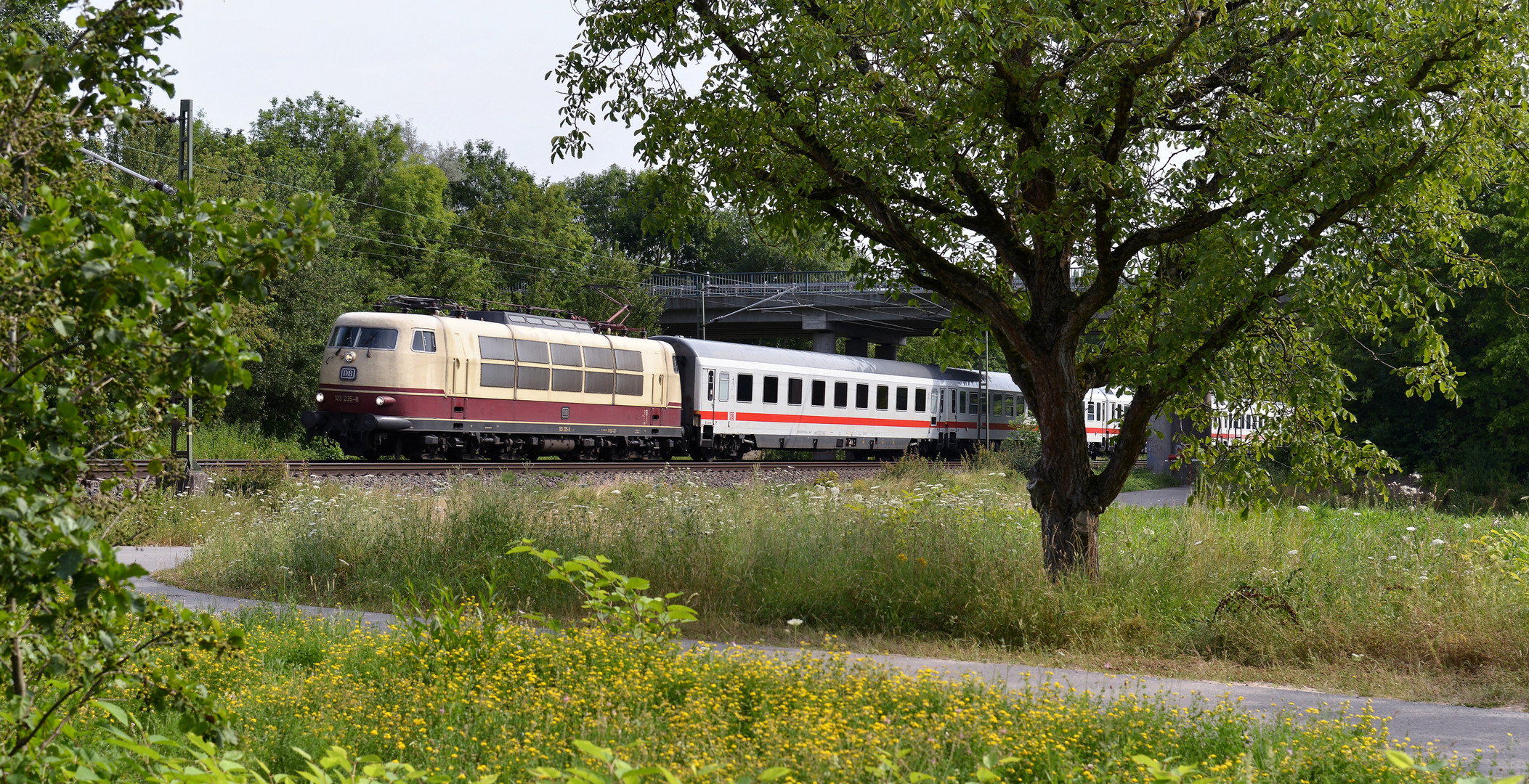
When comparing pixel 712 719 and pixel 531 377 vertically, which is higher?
pixel 531 377

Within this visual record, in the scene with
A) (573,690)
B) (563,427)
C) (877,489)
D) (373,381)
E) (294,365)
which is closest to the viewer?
(573,690)

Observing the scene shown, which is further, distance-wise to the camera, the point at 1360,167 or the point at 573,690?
the point at 1360,167

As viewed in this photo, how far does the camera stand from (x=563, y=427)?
24781mm

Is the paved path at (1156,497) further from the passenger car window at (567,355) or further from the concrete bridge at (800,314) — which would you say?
the concrete bridge at (800,314)

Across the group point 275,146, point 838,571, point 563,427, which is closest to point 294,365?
point 563,427

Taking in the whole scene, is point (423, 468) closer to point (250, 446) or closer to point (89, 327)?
point (250, 446)

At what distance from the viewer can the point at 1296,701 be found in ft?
20.4

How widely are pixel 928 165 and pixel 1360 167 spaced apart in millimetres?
2851

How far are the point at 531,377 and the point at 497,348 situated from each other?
3.44ft

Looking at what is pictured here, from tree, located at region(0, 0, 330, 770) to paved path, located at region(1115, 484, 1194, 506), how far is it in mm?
18047

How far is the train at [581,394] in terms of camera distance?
72.2 ft

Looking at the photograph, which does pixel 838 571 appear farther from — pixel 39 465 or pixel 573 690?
pixel 39 465

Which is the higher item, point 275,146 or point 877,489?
point 275,146

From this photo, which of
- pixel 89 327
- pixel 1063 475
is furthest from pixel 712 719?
pixel 1063 475
